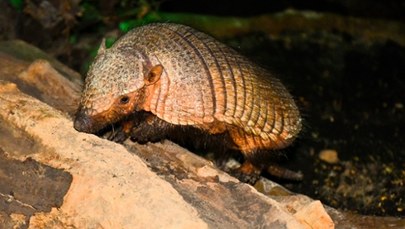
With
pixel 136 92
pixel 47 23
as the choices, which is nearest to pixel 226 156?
pixel 136 92

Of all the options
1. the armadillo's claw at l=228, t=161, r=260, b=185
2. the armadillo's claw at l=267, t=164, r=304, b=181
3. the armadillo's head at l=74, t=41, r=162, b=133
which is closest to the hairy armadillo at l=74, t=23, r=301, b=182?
the armadillo's head at l=74, t=41, r=162, b=133

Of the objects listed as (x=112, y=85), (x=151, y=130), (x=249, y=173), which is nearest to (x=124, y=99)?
(x=112, y=85)

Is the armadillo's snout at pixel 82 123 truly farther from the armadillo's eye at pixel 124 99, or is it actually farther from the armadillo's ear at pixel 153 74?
the armadillo's ear at pixel 153 74

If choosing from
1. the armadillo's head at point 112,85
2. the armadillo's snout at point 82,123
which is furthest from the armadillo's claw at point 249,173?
A: the armadillo's snout at point 82,123

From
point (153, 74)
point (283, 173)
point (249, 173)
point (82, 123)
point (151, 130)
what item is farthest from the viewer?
point (283, 173)

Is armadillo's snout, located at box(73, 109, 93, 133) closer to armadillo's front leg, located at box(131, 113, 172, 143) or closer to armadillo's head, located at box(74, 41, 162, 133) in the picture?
armadillo's head, located at box(74, 41, 162, 133)

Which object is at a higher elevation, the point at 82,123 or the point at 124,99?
the point at 124,99

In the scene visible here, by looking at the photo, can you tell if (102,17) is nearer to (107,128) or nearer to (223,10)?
(223,10)

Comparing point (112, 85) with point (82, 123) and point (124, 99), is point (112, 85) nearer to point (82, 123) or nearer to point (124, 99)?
point (124, 99)
